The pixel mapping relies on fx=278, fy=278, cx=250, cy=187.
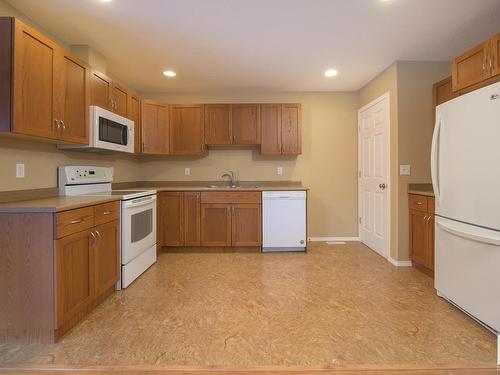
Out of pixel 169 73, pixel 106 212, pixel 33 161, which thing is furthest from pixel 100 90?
pixel 106 212

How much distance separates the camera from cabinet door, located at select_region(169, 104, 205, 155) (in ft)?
13.5

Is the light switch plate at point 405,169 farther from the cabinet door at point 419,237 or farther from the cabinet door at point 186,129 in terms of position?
the cabinet door at point 186,129

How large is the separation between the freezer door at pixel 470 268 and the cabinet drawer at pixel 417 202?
62 cm

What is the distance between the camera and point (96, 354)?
1.68 metres

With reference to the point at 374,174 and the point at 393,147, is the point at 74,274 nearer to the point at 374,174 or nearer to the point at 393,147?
the point at 393,147

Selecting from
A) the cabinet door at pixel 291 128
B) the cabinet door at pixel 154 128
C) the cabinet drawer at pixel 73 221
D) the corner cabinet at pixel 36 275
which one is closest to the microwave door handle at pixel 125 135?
the cabinet door at pixel 154 128

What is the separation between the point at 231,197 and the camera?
3832 mm

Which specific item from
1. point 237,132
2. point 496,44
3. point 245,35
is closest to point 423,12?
point 496,44

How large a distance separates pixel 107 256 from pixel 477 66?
Result: 3354 millimetres

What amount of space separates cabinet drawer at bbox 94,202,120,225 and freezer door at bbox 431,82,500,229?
2.75 metres

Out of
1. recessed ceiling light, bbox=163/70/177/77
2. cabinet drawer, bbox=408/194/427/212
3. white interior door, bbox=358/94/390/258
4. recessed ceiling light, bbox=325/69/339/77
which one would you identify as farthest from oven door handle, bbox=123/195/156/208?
cabinet drawer, bbox=408/194/427/212

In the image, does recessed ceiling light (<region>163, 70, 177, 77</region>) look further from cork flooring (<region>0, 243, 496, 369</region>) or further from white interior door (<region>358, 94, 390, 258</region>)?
white interior door (<region>358, 94, 390, 258</region>)

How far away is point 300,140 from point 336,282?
2131 mm

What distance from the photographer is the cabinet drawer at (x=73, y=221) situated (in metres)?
1.78
